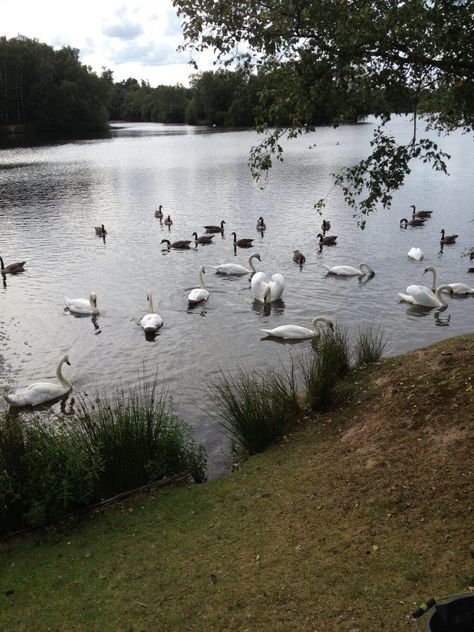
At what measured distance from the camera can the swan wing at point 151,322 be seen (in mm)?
16138

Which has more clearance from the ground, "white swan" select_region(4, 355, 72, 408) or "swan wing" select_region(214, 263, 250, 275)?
"swan wing" select_region(214, 263, 250, 275)

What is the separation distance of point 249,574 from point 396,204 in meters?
31.7

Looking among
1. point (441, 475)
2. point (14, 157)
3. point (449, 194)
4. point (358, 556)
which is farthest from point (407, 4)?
point (14, 157)

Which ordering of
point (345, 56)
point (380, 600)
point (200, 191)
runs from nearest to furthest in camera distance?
1. point (380, 600)
2. point (345, 56)
3. point (200, 191)

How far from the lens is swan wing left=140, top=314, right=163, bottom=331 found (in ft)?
52.9

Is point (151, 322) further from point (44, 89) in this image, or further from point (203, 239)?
point (44, 89)

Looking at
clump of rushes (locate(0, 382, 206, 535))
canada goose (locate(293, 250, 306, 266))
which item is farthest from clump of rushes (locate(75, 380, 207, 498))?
canada goose (locate(293, 250, 306, 266))

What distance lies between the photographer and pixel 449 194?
122 feet

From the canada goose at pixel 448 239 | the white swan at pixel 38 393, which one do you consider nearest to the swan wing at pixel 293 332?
the white swan at pixel 38 393

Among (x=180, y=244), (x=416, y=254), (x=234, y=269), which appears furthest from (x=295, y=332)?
(x=180, y=244)

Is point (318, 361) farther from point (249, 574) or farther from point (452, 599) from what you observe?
point (452, 599)

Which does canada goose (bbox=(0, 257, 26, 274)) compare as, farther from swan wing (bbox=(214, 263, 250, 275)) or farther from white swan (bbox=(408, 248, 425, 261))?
white swan (bbox=(408, 248, 425, 261))

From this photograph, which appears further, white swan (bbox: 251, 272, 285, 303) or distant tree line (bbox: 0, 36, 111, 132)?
distant tree line (bbox: 0, 36, 111, 132)

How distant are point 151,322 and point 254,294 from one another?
4.08 metres
